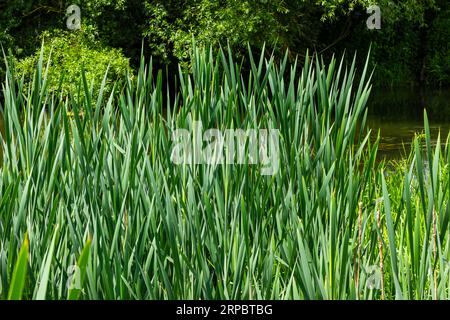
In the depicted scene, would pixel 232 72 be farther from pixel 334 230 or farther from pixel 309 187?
pixel 334 230

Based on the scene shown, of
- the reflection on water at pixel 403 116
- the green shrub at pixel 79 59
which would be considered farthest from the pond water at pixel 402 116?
the green shrub at pixel 79 59

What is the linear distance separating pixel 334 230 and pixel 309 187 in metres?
0.76

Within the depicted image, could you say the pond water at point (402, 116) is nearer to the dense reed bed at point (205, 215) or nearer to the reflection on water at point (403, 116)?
the reflection on water at point (403, 116)

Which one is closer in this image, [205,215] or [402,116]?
[205,215]

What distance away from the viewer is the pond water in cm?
1258

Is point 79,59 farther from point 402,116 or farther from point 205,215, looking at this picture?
point 205,215

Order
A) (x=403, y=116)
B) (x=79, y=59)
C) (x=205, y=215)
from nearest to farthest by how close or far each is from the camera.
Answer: (x=205, y=215)
(x=79, y=59)
(x=403, y=116)

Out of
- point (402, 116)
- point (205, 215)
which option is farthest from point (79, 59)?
point (205, 215)

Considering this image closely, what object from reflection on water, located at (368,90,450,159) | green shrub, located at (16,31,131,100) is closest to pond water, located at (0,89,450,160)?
reflection on water, located at (368,90,450,159)

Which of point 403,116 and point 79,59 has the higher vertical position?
point 79,59

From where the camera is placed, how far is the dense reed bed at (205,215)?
2018 mm

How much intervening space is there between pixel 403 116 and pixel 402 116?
0.02 meters

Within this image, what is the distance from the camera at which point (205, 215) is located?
7.78ft

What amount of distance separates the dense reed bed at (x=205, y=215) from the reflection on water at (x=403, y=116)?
8355 mm
